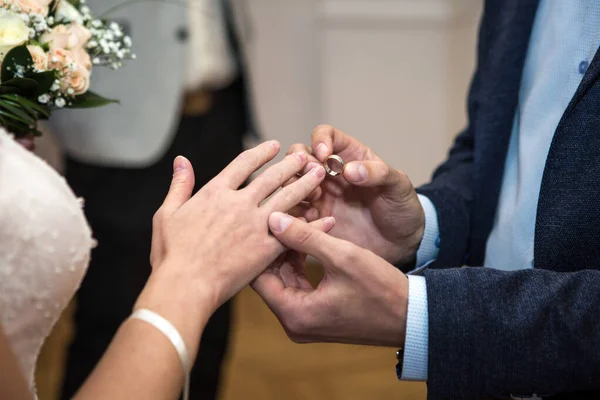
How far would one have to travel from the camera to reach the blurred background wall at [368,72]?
3.43 meters

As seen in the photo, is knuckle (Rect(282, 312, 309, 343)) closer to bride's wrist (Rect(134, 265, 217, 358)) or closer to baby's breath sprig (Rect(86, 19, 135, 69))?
bride's wrist (Rect(134, 265, 217, 358))

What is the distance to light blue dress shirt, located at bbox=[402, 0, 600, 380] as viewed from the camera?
1204 millimetres

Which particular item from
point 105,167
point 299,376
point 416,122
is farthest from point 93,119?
point 416,122

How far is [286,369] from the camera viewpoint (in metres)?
2.79

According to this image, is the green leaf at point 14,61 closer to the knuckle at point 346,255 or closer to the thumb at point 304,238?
the thumb at point 304,238

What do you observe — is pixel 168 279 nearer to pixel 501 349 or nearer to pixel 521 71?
pixel 501 349

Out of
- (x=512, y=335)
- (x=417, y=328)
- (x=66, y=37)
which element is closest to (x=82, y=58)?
(x=66, y=37)

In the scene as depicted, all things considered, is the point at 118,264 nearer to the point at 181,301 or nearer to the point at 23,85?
the point at 23,85

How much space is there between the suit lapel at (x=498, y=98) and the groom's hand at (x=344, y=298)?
44 cm

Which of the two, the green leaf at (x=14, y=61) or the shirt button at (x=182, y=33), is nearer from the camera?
the green leaf at (x=14, y=61)

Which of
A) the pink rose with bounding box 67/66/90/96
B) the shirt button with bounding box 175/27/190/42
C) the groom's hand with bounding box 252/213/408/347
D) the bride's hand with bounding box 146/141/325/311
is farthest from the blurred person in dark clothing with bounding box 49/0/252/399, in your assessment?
the groom's hand with bounding box 252/213/408/347

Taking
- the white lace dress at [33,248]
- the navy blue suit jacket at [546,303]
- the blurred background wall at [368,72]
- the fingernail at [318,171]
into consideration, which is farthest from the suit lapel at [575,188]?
the blurred background wall at [368,72]

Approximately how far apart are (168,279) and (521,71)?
794 mm

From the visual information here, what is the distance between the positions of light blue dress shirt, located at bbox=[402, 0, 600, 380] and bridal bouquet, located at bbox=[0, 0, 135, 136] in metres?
0.69
